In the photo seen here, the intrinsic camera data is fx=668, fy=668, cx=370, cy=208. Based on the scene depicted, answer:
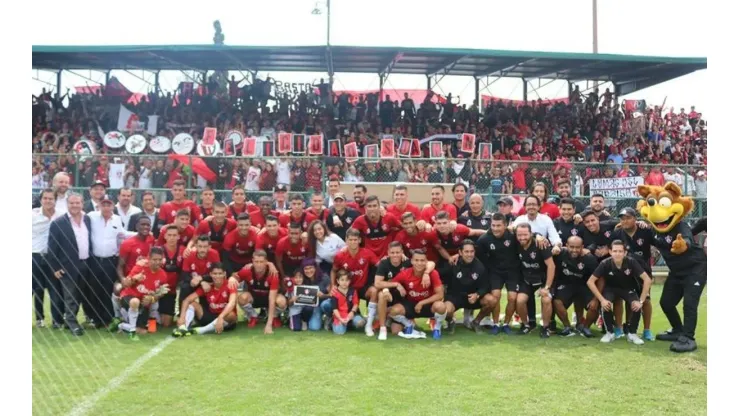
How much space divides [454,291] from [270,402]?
12.6ft

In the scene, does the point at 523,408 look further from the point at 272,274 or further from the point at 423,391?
the point at 272,274

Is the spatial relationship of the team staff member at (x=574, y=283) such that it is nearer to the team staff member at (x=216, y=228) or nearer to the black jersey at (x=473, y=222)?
the black jersey at (x=473, y=222)

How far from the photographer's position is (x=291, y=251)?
9.05 m

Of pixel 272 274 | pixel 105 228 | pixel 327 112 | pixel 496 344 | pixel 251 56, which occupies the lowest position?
pixel 496 344

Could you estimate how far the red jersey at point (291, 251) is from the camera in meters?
9.00

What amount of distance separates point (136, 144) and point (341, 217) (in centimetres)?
1076

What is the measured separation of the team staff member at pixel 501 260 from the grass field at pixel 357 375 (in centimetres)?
50

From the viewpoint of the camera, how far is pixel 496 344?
26.0ft

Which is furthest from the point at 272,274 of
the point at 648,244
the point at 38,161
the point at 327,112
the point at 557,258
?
the point at 327,112

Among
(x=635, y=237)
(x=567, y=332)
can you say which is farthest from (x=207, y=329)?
(x=635, y=237)

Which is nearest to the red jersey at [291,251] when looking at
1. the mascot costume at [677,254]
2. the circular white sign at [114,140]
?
the mascot costume at [677,254]

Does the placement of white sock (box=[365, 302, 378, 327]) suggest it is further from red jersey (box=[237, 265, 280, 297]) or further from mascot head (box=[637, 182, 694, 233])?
mascot head (box=[637, 182, 694, 233])

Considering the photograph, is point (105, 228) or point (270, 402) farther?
point (105, 228)

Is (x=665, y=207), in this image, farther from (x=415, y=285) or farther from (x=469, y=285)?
(x=415, y=285)
